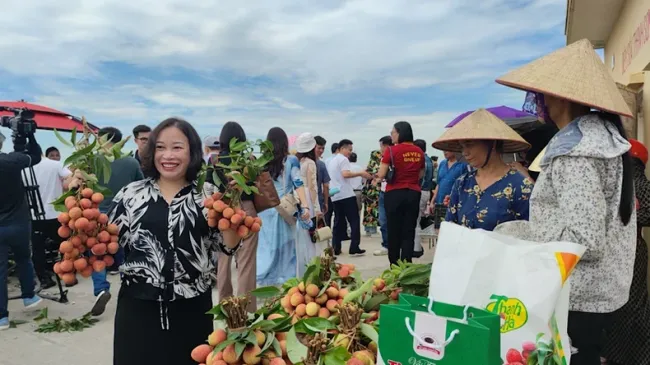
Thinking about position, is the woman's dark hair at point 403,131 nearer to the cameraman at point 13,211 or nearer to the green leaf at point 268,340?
the cameraman at point 13,211

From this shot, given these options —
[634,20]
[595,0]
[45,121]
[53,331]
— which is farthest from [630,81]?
[45,121]

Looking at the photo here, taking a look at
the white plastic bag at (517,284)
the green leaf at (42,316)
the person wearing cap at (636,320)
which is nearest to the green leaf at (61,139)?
the white plastic bag at (517,284)

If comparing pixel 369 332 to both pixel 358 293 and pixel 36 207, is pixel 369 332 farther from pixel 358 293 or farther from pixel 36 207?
pixel 36 207

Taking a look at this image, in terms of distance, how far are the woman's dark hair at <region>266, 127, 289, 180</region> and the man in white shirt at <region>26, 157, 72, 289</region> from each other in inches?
102

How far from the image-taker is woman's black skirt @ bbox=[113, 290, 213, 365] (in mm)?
2189

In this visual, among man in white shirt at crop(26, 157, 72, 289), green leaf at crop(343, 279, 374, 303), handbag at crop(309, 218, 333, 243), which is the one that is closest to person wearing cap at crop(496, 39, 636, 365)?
green leaf at crop(343, 279, 374, 303)

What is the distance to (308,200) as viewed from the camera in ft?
17.8

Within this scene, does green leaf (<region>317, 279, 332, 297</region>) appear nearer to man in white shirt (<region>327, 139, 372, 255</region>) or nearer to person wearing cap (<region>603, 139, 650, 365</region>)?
person wearing cap (<region>603, 139, 650, 365</region>)

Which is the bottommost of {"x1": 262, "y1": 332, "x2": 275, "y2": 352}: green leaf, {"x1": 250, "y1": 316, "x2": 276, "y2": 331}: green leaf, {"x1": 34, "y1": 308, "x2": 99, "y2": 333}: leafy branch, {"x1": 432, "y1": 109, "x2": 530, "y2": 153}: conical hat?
{"x1": 34, "y1": 308, "x2": 99, "y2": 333}: leafy branch

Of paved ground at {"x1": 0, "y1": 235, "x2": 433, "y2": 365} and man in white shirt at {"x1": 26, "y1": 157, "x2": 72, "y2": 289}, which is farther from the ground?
man in white shirt at {"x1": 26, "y1": 157, "x2": 72, "y2": 289}

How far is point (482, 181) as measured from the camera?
2.79m

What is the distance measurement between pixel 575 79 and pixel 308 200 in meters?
3.75

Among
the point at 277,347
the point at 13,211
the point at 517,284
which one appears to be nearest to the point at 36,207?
the point at 13,211

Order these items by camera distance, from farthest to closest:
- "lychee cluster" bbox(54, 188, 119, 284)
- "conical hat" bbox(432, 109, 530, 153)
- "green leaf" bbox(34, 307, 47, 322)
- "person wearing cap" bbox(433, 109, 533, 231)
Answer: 1. "green leaf" bbox(34, 307, 47, 322)
2. "conical hat" bbox(432, 109, 530, 153)
3. "person wearing cap" bbox(433, 109, 533, 231)
4. "lychee cluster" bbox(54, 188, 119, 284)
